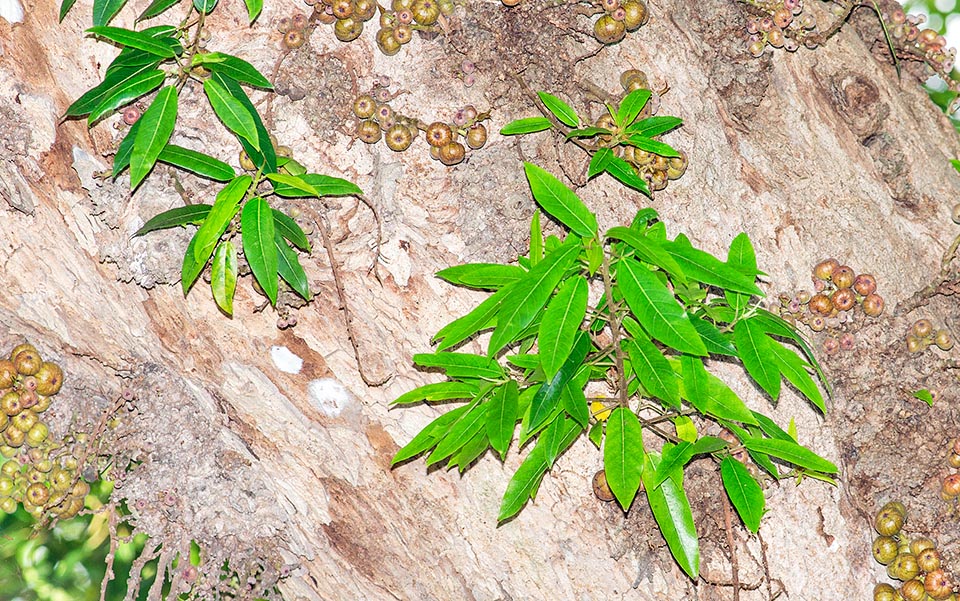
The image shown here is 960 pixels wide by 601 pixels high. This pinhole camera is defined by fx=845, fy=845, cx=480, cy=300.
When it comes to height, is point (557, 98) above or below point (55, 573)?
above

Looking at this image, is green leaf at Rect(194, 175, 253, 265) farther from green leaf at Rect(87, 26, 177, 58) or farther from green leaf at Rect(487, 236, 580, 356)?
green leaf at Rect(487, 236, 580, 356)

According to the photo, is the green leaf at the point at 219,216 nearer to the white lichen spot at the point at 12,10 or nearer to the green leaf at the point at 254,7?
the green leaf at the point at 254,7

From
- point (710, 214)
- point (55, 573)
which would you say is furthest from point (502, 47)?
point (55, 573)

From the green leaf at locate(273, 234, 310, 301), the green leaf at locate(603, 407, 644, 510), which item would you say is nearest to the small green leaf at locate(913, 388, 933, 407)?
the green leaf at locate(603, 407, 644, 510)

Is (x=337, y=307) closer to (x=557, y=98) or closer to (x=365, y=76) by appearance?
(x=365, y=76)

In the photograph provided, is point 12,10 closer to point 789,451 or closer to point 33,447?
point 33,447

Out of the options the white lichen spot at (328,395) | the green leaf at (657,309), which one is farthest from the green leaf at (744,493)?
the white lichen spot at (328,395)

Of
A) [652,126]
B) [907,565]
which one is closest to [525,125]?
[652,126]
